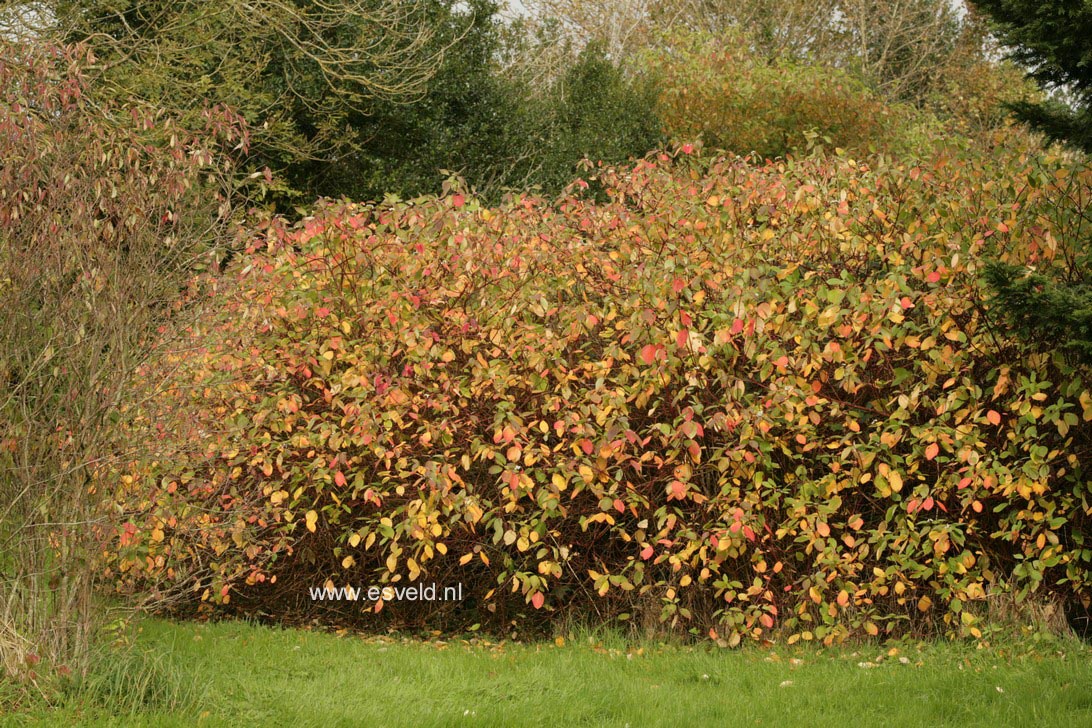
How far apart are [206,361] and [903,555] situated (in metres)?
3.57

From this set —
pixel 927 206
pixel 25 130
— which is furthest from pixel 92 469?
pixel 927 206

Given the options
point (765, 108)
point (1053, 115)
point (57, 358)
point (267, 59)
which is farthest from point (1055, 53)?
point (765, 108)

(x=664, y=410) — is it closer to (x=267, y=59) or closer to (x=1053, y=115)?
(x=1053, y=115)

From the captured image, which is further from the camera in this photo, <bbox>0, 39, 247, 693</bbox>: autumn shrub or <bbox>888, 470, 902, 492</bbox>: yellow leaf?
<bbox>888, 470, 902, 492</bbox>: yellow leaf

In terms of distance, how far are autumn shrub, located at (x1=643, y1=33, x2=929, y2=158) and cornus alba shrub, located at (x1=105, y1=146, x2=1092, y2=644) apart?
34.6ft

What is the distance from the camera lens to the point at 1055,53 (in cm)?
418

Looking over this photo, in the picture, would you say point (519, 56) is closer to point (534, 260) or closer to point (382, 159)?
point (382, 159)

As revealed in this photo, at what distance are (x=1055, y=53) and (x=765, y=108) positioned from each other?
1226 cm

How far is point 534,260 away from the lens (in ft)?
18.9

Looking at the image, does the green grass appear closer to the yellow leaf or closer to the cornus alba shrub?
the cornus alba shrub

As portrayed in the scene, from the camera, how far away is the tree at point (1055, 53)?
4055 mm

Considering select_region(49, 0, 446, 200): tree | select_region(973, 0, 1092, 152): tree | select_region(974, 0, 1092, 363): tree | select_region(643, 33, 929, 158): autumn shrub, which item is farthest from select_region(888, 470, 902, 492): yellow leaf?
select_region(643, 33, 929, 158): autumn shrub

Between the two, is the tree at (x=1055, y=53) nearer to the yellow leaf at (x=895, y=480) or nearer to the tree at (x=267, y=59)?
the yellow leaf at (x=895, y=480)

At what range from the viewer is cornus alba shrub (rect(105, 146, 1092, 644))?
511 centimetres
